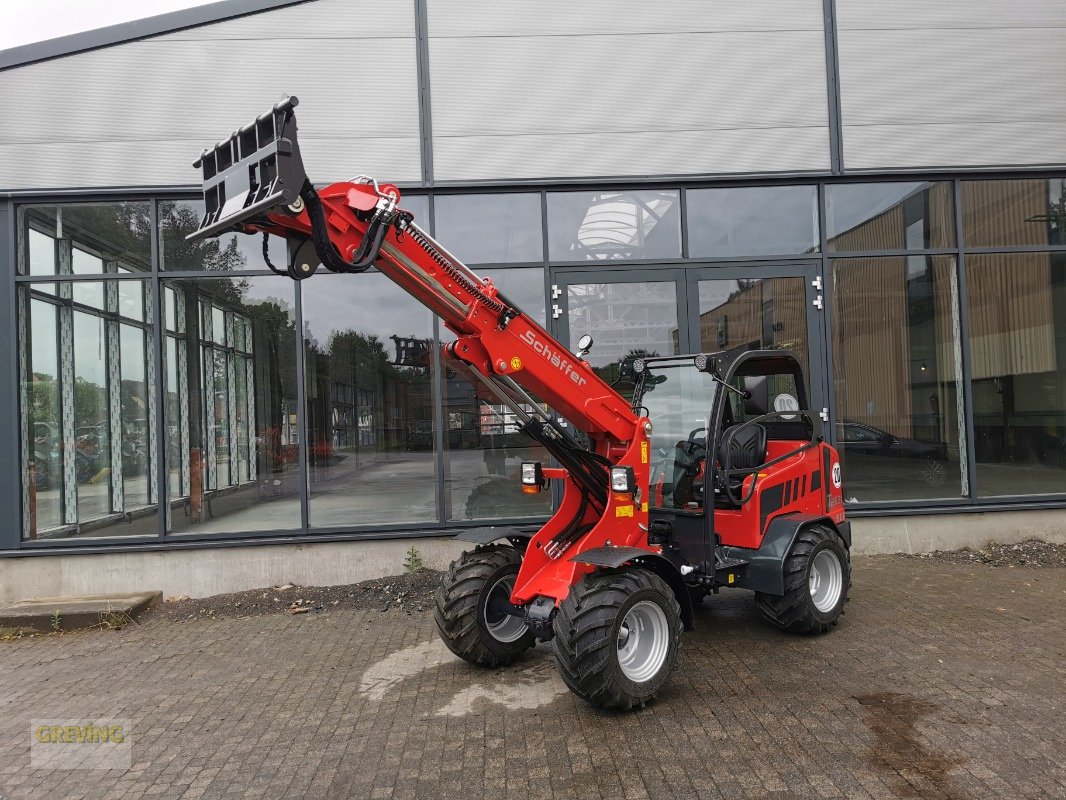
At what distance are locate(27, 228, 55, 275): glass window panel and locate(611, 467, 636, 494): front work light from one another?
269 inches

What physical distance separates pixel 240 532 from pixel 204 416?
141 centimetres

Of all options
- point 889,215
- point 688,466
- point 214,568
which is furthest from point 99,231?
point 889,215

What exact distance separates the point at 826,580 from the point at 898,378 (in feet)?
13.2

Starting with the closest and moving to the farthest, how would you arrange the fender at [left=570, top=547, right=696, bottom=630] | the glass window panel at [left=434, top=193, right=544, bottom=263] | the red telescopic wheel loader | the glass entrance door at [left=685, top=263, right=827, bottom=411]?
the red telescopic wheel loader < the fender at [left=570, top=547, right=696, bottom=630] < the glass window panel at [left=434, top=193, right=544, bottom=263] < the glass entrance door at [left=685, top=263, right=827, bottom=411]

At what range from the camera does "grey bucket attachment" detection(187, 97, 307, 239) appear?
3.36m

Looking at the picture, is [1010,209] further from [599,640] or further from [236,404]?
[236,404]

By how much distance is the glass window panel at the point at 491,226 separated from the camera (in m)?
8.02

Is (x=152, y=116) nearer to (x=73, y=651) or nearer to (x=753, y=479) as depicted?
(x=73, y=651)

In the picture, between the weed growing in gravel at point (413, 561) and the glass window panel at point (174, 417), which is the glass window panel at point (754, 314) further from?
the glass window panel at point (174, 417)

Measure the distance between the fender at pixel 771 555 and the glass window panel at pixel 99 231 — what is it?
691cm

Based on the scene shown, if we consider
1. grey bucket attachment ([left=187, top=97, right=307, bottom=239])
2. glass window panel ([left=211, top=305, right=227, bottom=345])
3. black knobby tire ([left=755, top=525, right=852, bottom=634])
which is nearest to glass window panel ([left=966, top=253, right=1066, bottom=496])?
black knobby tire ([left=755, top=525, right=852, bottom=634])

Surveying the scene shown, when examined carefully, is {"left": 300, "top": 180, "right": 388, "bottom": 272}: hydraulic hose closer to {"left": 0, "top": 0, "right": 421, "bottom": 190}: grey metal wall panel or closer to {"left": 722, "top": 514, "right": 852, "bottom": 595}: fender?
{"left": 722, "top": 514, "right": 852, "bottom": 595}: fender

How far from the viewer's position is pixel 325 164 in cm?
785

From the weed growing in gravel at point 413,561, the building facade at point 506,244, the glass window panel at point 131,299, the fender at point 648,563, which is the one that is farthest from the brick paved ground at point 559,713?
the glass window panel at point 131,299
